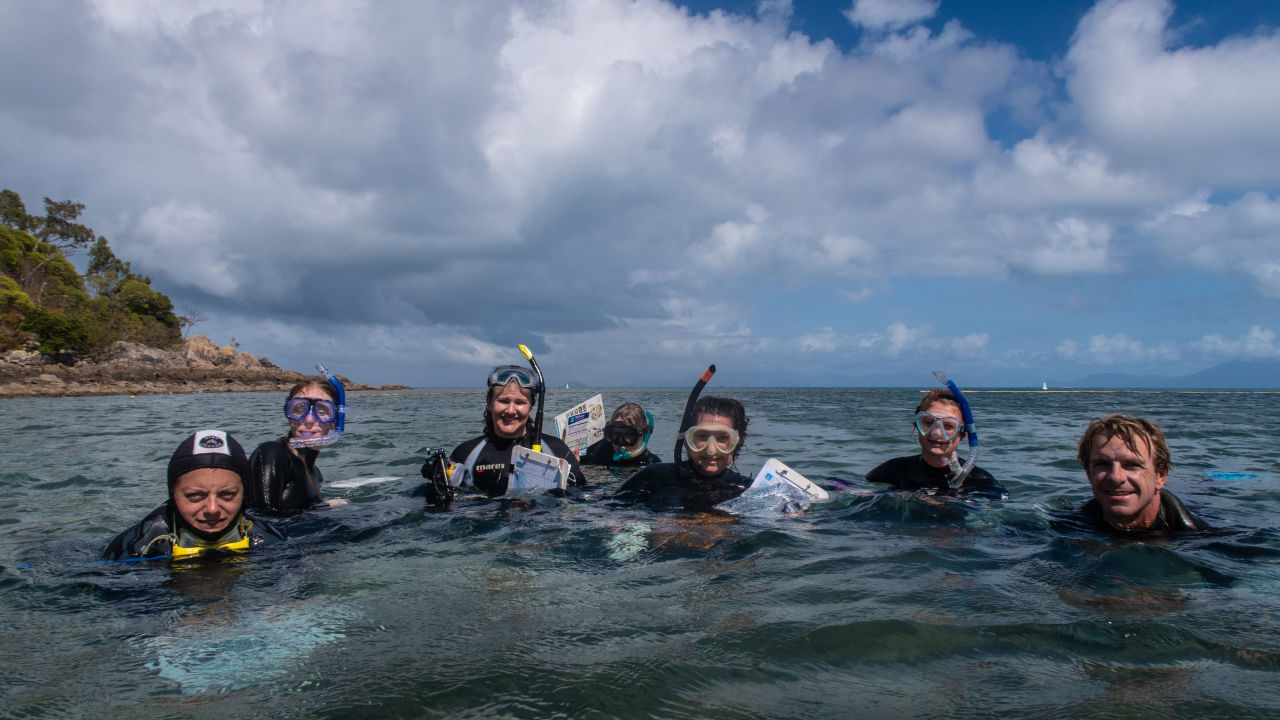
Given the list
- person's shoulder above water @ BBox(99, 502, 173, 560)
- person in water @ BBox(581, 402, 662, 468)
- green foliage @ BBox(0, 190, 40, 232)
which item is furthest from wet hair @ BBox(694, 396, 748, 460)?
green foliage @ BBox(0, 190, 40, 232)

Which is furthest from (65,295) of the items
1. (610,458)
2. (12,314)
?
(610,458)

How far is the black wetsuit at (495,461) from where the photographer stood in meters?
6.14

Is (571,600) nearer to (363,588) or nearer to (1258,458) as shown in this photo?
(363,588)

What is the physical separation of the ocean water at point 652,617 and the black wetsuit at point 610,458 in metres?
2.57

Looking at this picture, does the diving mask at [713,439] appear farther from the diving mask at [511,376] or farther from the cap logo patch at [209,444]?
the cap logo patch at [209,444]

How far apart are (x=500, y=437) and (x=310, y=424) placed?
5.50 ft

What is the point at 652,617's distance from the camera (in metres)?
2.98

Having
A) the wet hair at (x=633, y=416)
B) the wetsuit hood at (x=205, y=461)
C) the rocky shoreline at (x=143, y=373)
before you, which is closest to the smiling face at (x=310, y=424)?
the wetsuit hood at (x=205, y=461)

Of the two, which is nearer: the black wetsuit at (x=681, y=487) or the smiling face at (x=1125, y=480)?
the smiling face at (x=1125, y=480)

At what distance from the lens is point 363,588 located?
3.49 meters

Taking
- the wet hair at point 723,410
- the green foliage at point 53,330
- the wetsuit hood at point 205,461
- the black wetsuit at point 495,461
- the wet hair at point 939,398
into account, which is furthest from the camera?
the green foliage at point 53,330

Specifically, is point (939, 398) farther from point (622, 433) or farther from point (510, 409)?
point (510, 409)

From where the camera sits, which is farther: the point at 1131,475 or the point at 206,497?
the point at 1131,475

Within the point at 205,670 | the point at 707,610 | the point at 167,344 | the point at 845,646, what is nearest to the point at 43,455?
the point at 205,670
